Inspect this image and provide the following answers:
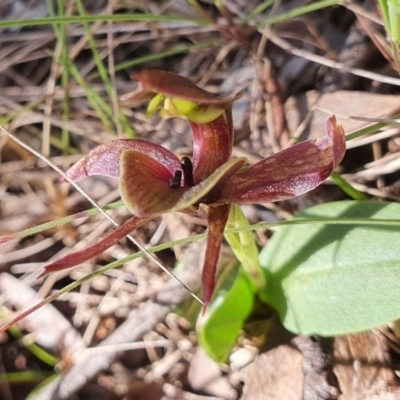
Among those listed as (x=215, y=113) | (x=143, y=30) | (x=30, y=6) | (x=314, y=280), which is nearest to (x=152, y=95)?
(x=215, y=113)

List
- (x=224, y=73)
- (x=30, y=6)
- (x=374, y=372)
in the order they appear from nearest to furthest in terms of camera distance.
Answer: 1. (x=374, y=372)
2. (x=224, y=73)
3. (x=30, y=6)

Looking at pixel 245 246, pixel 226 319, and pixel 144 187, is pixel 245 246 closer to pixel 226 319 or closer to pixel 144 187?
pixel 226 319

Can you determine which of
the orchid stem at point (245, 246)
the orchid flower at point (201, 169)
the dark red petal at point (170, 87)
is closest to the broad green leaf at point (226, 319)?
the orchid stem at point (245, 246)

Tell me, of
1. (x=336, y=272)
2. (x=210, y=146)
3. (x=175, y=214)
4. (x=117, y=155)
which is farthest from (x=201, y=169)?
(x=175, y=214)

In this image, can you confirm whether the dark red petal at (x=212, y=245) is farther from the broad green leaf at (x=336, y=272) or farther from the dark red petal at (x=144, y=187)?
the broad green leaf at (x=336, y=272)

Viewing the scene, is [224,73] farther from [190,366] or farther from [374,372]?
[374,372]

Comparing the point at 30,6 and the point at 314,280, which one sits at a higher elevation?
the point at 30,6

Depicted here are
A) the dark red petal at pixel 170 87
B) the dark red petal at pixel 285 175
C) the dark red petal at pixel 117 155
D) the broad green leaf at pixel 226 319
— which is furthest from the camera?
the broad green leaf at pixel 226 319

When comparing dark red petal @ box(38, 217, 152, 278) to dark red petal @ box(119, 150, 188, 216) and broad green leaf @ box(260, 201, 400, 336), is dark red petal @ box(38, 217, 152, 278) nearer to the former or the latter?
dark red petal @ box(119, 150, 188, 216)
